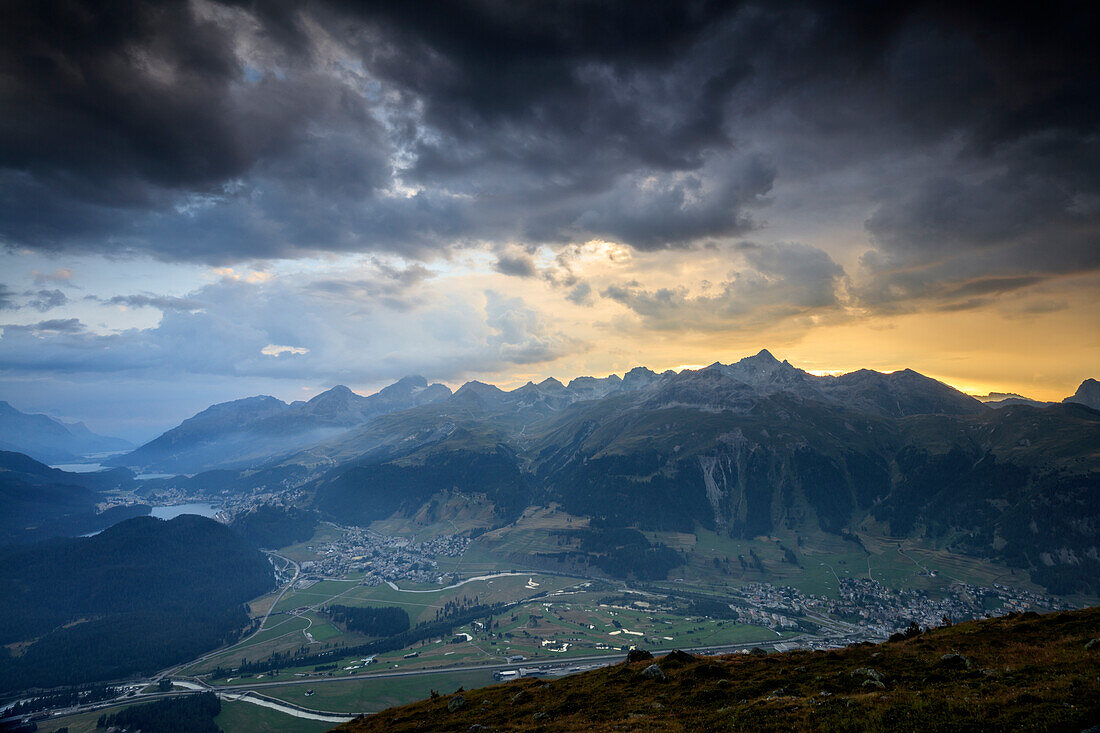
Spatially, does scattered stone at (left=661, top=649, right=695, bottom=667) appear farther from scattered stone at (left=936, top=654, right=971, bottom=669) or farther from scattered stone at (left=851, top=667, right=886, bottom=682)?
scattered stone at (left=936, top=654, right=971, bottom=669)

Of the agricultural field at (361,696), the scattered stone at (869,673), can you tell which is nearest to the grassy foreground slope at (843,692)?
the scattered stone at (869,673)

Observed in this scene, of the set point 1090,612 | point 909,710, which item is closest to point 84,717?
point 909,710

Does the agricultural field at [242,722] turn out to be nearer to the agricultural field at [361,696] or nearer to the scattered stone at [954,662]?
the agricultural field at [361,696]

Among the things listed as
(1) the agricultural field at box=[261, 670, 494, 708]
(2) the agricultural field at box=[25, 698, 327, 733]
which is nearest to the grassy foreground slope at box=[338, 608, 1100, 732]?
(2) the agricultural field at box=[25, 698, 327, 733]

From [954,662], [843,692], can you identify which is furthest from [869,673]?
[954,662]

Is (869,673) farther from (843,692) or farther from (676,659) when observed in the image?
(676,659)

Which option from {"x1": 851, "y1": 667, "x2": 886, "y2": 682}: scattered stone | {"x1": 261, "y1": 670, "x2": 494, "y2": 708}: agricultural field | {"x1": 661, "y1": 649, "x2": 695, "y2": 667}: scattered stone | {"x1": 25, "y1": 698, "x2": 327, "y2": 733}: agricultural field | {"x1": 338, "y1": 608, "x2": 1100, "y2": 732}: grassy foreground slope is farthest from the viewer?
{"x1": 261, "y1": 670, "x2": 494, "y2": 708}: agricultural field

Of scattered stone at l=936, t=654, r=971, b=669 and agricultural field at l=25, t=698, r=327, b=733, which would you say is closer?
scattered stone at l=936, t=654, r=971, b=669
